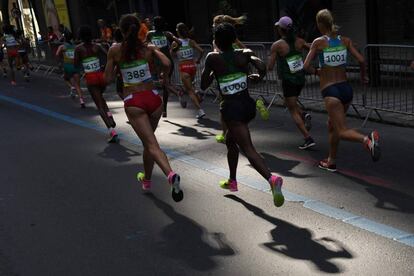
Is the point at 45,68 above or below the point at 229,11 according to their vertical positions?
below

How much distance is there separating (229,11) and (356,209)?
46.5ft

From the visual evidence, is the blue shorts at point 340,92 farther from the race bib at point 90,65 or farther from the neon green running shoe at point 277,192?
the race bib at point 90,65

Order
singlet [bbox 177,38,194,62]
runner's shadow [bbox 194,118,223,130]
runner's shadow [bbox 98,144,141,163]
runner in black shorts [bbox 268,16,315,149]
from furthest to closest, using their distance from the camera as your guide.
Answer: singlet [bbox 177,38,194,62] < runner's shadow [bbox 194,118,223,130] < runner's shadow [bbox 98,144,141,163] < runner in black shorts [bbox 268,16,315,149]

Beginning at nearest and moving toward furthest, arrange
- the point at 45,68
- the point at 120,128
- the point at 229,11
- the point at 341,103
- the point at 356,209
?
1. the point at 356,209
2. the point at 341,103
3. the point at 120,128
4. the point at 229,11
5. the point at 45,68

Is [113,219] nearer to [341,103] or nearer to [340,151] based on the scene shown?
[341,103]

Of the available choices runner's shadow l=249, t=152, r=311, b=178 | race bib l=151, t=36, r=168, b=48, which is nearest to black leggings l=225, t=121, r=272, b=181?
runner's shadow l=249, t=152, r=311, b=178

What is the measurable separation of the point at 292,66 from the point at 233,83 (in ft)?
7.54

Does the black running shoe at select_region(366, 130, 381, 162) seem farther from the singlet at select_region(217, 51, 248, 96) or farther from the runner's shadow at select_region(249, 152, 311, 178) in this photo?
the singlet at select_region(217, 51, 248, 96)

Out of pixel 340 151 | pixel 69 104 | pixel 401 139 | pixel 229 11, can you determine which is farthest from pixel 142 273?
pixel 229 11

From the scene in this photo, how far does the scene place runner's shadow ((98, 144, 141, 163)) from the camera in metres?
7.48

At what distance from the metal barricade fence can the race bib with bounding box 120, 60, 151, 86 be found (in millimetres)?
4481

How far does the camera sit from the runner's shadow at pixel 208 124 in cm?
919

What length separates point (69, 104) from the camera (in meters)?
13.0

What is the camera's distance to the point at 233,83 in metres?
5.10
